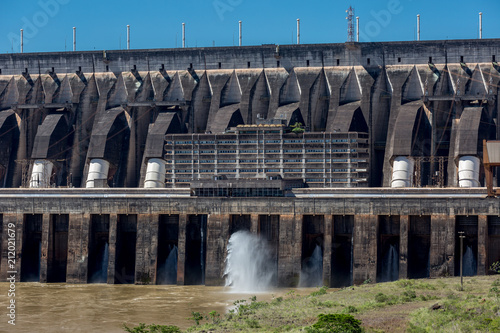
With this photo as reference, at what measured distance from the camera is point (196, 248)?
85.9 meters

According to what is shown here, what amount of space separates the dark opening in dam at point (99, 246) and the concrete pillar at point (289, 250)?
692 inches

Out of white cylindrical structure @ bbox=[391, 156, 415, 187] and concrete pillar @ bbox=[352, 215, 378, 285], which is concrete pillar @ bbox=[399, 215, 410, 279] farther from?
white cylindrical structure @ bbox=[391, 156, 415, 187]

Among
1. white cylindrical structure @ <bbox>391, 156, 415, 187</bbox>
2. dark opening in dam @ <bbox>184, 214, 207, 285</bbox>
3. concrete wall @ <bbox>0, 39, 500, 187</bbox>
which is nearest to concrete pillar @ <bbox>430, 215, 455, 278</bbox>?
→ white cylindrical structure @ <bbox>391, 156, 415, 187</bbox>

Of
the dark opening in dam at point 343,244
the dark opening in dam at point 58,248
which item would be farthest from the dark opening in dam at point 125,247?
the dark opening in dam at point 343,244

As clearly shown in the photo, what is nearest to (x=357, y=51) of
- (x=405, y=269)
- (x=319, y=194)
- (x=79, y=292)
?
(x=319, y=194)

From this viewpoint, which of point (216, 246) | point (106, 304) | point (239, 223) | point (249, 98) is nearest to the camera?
point (106, 304)

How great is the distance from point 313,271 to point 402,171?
18882mm

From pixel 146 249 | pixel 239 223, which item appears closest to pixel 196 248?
pixel 146 249

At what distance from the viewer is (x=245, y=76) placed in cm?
11000

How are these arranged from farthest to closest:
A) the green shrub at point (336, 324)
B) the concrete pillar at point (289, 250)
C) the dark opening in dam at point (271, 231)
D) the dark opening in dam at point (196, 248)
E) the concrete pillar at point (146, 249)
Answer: the dark opening in dam at point (196, 248), the concrete pillar at point (146, 249), the dark opening in dam at point (271, 231), the concrete pillar at point (289, 250), the green shrub at point (336, 324)

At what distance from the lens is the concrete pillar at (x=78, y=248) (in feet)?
276

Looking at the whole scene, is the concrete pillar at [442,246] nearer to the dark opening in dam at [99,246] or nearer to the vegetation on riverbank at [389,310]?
the vegetation on riverbank at [389,310]

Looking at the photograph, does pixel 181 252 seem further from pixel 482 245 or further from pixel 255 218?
pixel 482 245

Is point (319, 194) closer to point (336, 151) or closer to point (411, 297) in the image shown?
point (336, 151)
